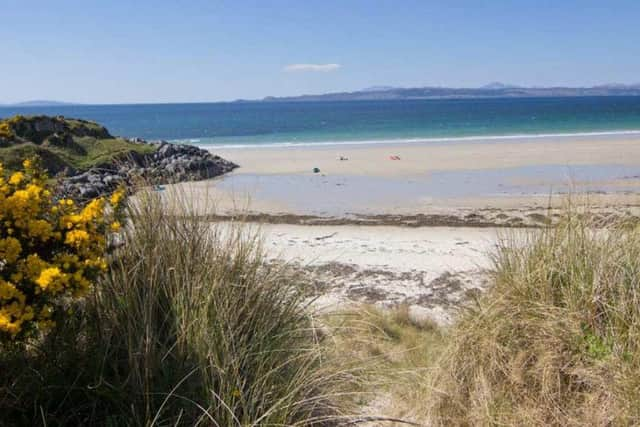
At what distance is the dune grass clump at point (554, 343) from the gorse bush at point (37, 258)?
7.29 feet

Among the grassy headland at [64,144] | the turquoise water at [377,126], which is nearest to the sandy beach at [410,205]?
the grassy headland at [64,144]

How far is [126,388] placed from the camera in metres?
2.96

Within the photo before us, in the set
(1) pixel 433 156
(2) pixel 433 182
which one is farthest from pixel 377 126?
(2) pixel 433 182

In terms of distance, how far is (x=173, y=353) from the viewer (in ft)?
10.2

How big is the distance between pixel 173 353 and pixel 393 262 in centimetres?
676

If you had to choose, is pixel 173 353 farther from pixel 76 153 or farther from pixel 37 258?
pixel 76 153

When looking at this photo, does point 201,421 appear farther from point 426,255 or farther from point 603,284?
point 426,255

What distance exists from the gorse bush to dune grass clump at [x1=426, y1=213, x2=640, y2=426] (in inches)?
87.5

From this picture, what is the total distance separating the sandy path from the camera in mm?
7379

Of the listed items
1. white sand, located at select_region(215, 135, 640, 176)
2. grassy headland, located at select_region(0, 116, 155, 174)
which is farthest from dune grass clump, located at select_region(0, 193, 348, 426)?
white sand, located at select_region(215, 135, 640, 176)

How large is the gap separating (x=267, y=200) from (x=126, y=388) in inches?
552

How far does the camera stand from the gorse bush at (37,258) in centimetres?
237

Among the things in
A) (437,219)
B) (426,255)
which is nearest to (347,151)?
(437,219)

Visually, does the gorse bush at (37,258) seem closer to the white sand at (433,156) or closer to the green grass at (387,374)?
the green grass at (387,374)
